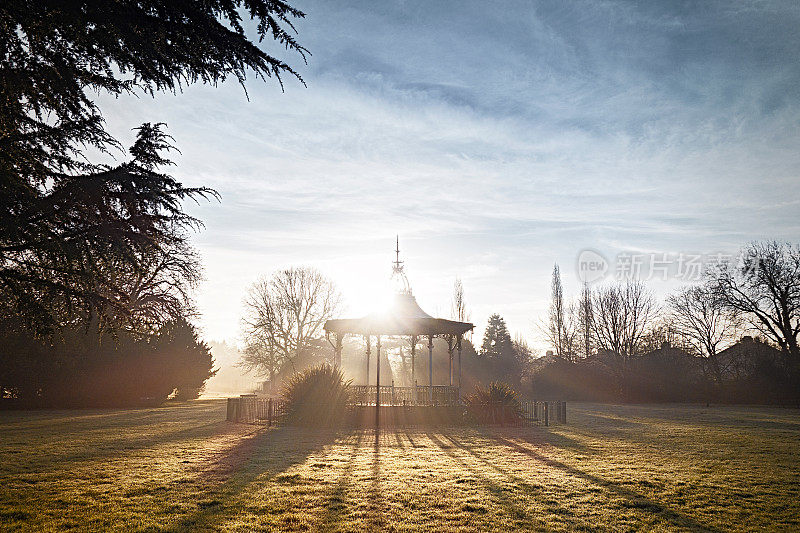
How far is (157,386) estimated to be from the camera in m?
30.5

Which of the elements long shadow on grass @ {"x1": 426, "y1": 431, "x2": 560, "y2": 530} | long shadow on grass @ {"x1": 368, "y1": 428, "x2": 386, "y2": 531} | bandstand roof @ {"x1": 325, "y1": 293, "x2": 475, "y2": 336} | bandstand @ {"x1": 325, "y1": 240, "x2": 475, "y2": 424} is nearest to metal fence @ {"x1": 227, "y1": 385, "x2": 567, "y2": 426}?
bandstand @ {"x1": 325, "y1": 240, "x2": 475, "y2": 424}

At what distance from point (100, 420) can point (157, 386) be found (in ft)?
36.4

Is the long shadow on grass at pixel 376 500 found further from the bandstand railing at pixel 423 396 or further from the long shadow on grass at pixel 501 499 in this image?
the bandstand railing at pixel 423 396

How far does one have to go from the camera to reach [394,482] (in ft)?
28.7

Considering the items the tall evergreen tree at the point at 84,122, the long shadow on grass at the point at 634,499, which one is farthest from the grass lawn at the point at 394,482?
the tall evergreen tree at the point at 84,122

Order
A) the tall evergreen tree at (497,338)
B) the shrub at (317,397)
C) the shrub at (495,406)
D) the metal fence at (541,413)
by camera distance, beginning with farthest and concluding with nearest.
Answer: the tall evergreen tree at (497,338)
the metal fence at (541,413)
the shrub at (495,406)
the shrub at (317,397)

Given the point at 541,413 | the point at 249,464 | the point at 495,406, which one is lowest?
the point at 249,464

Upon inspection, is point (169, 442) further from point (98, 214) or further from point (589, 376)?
point (589, 376)

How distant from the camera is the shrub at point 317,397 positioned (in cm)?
1869

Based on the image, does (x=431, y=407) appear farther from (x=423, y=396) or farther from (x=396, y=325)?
(x=396, y=325)

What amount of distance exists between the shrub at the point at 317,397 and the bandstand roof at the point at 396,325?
289 cm

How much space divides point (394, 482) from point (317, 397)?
34.5ft

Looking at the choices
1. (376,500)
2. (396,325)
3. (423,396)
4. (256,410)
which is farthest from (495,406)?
(376,500)

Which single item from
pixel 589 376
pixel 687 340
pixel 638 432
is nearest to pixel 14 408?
pixel 638 432
